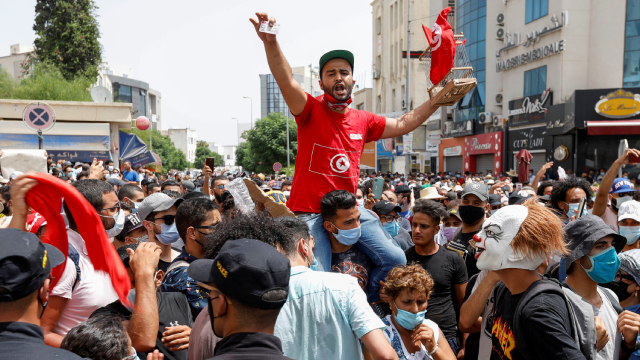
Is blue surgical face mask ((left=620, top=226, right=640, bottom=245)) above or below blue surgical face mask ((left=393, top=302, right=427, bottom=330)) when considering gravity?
above

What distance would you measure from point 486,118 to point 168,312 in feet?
109

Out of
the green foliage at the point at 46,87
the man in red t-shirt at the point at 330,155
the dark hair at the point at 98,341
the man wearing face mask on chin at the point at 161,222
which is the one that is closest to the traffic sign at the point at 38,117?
the man wearing face mask on chin at the point at 161,222

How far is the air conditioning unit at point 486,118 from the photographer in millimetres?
33562

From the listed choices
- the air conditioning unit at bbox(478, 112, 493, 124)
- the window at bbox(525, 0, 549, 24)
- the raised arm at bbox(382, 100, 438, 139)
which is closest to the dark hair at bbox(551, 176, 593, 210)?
the raised arm at bbox(382, 100, 438, 139)

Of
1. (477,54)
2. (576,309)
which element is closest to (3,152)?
(576,309)

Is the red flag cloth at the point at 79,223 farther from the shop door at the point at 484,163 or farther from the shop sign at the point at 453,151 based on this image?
the shop sign at the point at 453,151

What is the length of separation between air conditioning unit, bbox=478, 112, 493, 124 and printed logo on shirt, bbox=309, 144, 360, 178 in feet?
105

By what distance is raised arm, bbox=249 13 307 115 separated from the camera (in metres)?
3.25

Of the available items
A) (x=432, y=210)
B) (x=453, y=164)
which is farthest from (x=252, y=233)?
(x=453, y=164)

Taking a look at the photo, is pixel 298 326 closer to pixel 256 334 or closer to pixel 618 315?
pixel 256 334

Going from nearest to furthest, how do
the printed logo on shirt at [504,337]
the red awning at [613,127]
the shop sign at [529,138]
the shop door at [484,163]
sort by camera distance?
the printed logo on shirt at [504,337] < the red awning at [613,127] < the shop sign at [529,138] < the shop door at [484,163]

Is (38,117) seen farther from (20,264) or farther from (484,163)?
(484,163)

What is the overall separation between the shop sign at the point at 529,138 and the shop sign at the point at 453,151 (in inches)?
250

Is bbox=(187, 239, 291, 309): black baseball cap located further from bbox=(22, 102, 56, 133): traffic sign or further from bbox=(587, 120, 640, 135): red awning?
bbox=(587, 120, 640, 135): red awning
